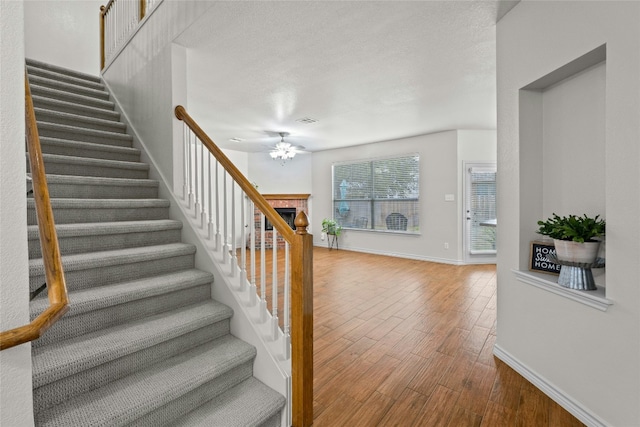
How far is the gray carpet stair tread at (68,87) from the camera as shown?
3333 millimetres

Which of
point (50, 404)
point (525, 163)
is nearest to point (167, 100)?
point (50, 404)

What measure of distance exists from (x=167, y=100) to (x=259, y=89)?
1199 millimetres

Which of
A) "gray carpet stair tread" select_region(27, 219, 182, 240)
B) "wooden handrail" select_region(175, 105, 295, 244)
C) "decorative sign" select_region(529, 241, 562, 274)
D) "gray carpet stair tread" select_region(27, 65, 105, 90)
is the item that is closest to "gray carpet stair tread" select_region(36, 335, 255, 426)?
"wooden handrail" select_region(175, 105, 295, 244)

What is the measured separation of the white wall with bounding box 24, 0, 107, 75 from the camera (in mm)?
4770

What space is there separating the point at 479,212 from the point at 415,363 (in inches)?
161

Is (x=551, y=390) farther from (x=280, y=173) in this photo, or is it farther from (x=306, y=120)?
(x=280, y=173)

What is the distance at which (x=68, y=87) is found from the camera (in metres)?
3.54

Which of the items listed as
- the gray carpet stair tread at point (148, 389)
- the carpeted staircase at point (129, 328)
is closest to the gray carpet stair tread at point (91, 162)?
the carpeted staircase at point (129, 328)

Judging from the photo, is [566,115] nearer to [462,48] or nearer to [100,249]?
[462,48]

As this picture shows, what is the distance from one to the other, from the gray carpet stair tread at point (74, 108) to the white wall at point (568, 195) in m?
3.93

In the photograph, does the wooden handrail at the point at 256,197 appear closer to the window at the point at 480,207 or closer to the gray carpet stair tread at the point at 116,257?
the gray carpet stair tread at the point at 116,257

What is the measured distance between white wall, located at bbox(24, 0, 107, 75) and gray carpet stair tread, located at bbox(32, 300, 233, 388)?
219 inches

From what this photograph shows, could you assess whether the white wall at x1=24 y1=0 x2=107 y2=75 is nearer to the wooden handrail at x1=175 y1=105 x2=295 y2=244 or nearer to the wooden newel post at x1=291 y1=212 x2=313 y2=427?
the wooden handrail at x1=175 y1=105 x2=295 y2=244

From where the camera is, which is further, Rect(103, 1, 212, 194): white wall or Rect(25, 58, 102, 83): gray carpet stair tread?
Rect(25, 58, 102, 83): gray carpet stair tread
